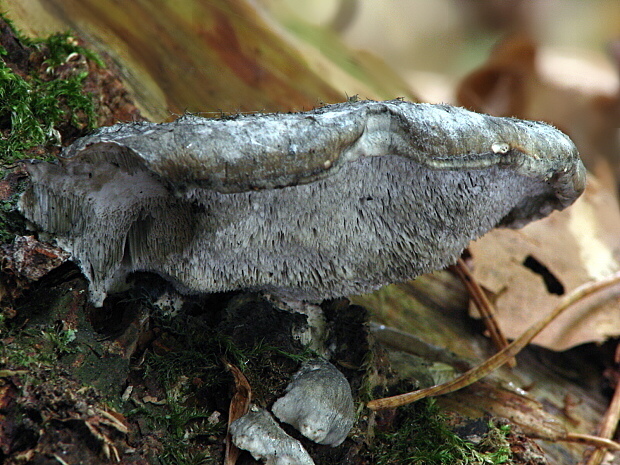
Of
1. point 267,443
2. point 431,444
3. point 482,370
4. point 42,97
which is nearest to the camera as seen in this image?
point 267,443

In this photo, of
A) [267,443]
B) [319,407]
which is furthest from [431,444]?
[267,443]

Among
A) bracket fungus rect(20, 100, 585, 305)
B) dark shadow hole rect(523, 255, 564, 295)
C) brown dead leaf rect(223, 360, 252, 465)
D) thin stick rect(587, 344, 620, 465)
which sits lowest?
brown dead leaf rect(223, 360, 252, 465)

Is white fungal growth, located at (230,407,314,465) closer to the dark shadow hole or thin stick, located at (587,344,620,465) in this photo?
thin stick, located at (587,344,620,465)

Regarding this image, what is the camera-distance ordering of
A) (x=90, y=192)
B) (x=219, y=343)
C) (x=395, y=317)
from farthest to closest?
(x=395, y=317), (x=219, y=343), (x=90, y=192)

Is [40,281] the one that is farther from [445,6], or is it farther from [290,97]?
[445,6]

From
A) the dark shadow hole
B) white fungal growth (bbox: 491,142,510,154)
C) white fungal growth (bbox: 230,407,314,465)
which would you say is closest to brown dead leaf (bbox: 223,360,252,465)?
white fungal growth (bbox: 230,407,314,465)

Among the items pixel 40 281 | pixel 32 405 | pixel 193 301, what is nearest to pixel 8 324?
pixel 40 281

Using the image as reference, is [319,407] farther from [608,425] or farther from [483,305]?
[608,425]
